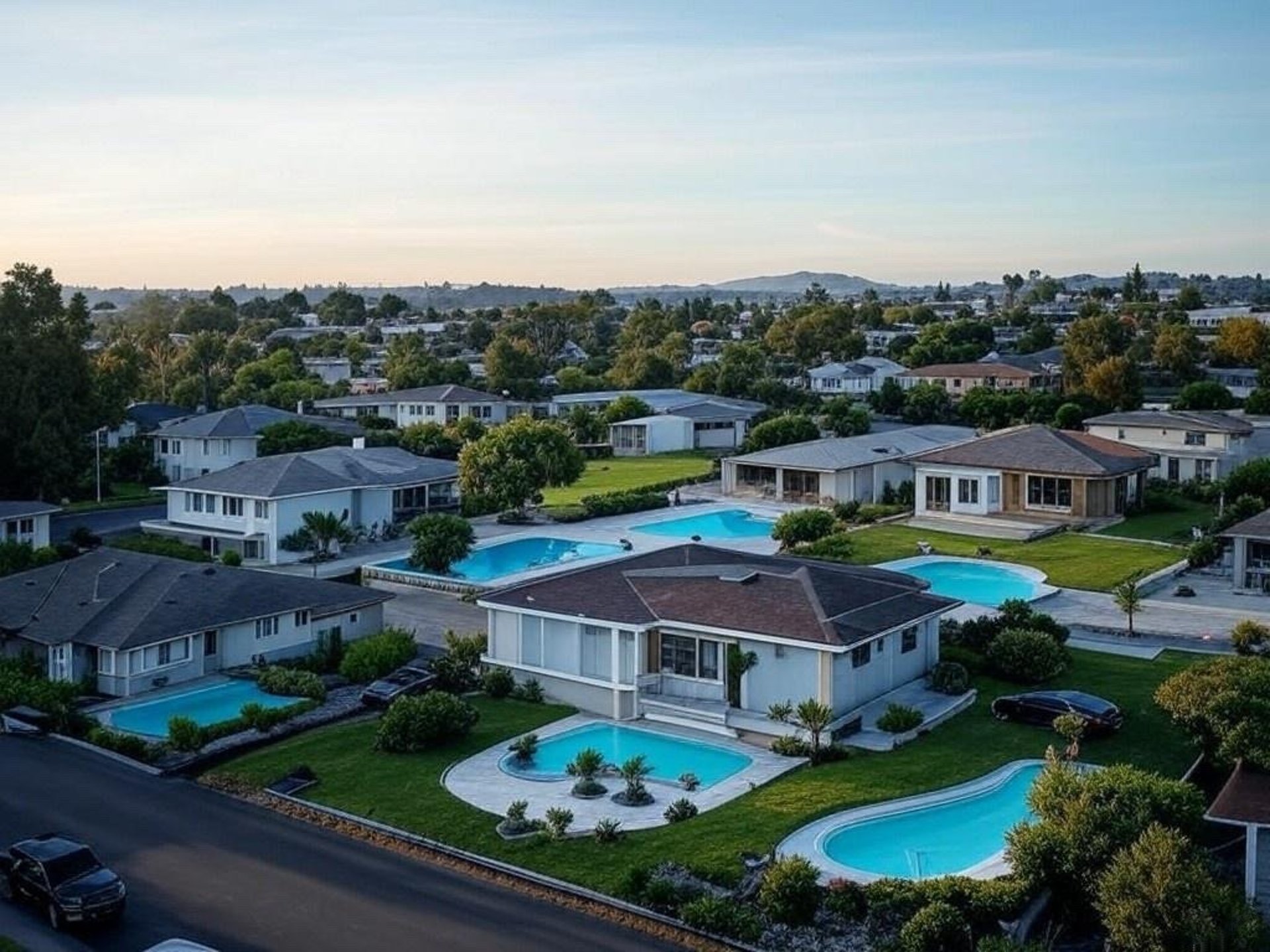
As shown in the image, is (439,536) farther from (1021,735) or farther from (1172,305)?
(1172,305)

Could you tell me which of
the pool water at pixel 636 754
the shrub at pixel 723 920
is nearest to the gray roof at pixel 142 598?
the pool water at pixel 636 754

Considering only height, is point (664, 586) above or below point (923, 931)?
above

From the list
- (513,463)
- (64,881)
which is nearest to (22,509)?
(513,463)

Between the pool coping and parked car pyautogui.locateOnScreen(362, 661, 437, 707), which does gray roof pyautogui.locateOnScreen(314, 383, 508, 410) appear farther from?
the pool coping

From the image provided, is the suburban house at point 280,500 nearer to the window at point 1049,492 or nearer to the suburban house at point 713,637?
the suburban house at point 713,637

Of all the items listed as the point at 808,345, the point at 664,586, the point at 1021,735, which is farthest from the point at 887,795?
the point at 808,345

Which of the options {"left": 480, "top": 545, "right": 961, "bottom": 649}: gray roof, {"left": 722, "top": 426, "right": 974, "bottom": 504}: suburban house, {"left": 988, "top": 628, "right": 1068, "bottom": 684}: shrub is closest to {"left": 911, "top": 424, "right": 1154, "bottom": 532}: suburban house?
{"left": 722, "top": 426, "right": 974, "bottom": 504}: suburban house
